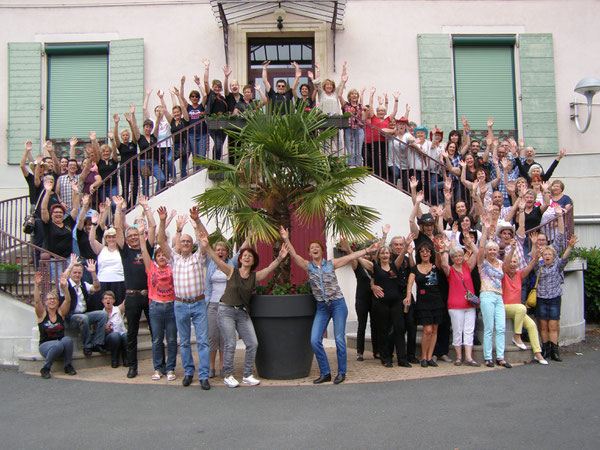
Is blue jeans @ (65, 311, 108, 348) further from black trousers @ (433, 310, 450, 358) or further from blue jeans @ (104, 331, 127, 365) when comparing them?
black trousers @ (433, 310, 450, 358)

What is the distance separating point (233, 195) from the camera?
6.82m

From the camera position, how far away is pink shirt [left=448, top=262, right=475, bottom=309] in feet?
A: 23.8

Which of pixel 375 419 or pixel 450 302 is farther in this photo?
pixel 450 302

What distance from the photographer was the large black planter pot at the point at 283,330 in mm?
6609

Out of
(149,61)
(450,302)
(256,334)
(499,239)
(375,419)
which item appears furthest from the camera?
(149,61)

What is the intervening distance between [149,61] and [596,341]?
9707 mm

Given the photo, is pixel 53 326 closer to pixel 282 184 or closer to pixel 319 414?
pixel 282 184

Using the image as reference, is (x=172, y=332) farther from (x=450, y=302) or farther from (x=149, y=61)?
(x=149, y=61)

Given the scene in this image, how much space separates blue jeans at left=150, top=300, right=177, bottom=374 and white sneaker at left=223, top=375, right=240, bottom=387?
0.76 metres

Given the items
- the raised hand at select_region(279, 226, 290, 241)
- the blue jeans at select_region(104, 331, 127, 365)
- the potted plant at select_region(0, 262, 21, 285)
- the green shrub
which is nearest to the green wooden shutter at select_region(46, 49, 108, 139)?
the potted plant at select_region(0, 262, 21, 285)

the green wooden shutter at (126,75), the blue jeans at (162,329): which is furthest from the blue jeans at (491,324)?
the green wooden shutter at (126,75)

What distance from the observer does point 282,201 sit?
6.97 metres

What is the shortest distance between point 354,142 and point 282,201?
312 centimetres

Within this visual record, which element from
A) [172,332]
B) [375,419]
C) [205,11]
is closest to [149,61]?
[205,11]
